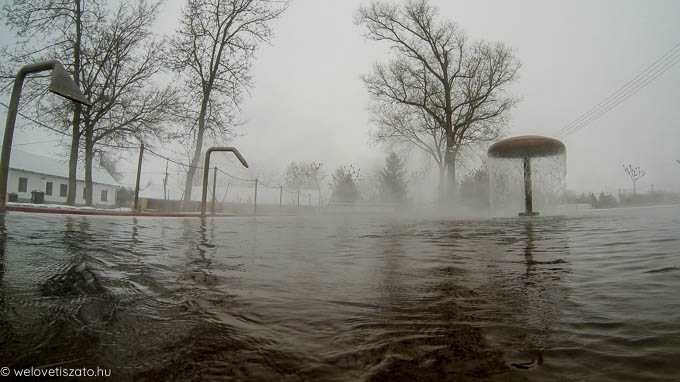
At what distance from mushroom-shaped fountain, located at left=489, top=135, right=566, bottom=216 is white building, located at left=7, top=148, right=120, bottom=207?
31489 mm

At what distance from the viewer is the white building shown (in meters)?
30.1

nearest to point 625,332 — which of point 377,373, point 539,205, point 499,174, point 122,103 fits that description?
point 377,373

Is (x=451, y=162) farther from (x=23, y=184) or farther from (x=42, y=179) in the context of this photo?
(x=42, y=179)

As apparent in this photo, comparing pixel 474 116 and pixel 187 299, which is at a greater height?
pixel 474 116

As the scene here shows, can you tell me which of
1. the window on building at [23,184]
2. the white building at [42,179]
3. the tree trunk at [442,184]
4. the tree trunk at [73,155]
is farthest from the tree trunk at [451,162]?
the window on building at [23,184]

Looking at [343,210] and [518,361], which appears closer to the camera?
[518,361]

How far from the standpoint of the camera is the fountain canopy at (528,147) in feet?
34.0

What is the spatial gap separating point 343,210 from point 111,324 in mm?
33411

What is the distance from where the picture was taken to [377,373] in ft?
2.49

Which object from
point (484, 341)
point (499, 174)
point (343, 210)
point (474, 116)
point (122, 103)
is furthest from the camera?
point (343, 210)

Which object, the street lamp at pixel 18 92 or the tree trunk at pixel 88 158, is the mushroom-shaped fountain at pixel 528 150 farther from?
the tree trunk at pixel 88 158

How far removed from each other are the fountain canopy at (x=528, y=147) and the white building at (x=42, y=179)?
103ft

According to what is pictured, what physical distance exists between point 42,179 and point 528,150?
41515mm

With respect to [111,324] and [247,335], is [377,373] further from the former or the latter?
[111,324]
